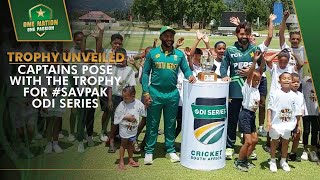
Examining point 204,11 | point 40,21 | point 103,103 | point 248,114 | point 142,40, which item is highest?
point 204,11

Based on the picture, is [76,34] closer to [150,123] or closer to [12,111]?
[12,111]

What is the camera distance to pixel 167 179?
316 cm

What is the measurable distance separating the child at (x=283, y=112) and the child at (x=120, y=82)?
110 centimetres

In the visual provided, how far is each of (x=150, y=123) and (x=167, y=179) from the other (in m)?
0.53

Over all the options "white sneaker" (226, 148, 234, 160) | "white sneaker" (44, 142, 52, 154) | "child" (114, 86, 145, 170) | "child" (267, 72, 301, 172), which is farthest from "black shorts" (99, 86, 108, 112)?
"child" (267, 72, 301, 172)

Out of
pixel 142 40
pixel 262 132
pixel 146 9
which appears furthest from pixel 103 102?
pixel 262 132

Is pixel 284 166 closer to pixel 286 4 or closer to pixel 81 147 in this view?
pixel 286 4

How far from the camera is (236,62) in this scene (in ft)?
11.6

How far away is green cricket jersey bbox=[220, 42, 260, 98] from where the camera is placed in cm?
353

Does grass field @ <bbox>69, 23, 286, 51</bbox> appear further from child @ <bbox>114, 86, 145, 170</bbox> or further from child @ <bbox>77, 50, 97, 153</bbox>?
child @ <bbox>114, 86, 145, 170</bbox>

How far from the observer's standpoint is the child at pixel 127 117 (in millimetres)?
3348

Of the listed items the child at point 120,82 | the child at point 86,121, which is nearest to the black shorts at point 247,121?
the child at point 120,82

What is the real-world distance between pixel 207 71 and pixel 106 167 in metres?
1.07

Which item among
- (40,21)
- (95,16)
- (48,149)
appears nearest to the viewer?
(40,21)
